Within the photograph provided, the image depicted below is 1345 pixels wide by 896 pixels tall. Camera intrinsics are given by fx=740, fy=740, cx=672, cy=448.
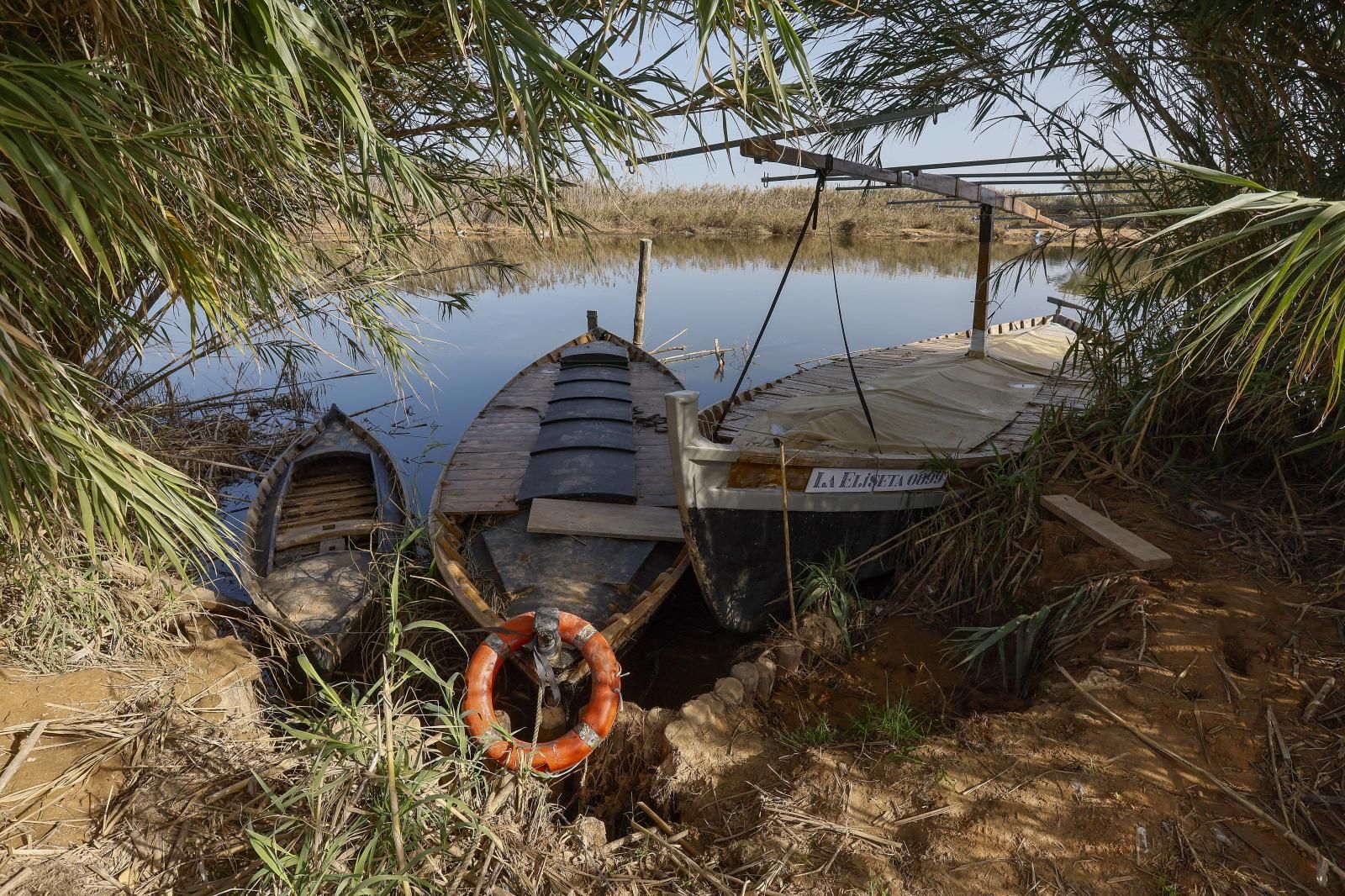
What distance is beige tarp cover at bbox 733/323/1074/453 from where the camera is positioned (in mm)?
5762

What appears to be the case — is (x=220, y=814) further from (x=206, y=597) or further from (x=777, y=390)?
(x=777, y=390)

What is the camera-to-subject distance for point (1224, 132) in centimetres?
460

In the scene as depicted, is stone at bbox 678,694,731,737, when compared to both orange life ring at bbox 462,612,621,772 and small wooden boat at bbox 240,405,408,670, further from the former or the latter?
small wooden boat at bbox 240,405,408,670

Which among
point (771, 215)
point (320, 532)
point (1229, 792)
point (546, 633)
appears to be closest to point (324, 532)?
point (320, 532)

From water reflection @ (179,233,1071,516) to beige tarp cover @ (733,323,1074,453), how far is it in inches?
54.8

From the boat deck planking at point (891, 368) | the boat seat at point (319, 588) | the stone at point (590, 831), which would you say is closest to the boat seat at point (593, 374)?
the boat deck planking at point (891, 368)

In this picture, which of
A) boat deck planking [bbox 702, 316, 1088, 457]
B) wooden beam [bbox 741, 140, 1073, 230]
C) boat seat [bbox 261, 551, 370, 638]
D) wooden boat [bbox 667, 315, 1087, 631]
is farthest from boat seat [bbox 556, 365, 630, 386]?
wooden beam [bbox 741, 140, 1073, 230]

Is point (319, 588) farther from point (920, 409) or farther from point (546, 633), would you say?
point (920, 409)

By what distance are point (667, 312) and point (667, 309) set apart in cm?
27

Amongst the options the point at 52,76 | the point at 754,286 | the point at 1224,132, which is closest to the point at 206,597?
the point at 52,76

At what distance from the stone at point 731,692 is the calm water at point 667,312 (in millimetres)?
3060

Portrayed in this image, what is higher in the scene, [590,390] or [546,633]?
[590,390]

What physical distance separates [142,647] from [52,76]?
109 inches

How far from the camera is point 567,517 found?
17.8ft
